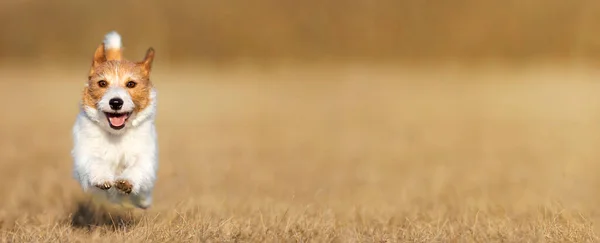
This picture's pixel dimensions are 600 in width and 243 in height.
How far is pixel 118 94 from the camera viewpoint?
195 inches

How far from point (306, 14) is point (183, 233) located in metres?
43.3

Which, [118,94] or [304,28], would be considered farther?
[304,28]

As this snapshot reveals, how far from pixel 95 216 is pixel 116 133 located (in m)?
1.91

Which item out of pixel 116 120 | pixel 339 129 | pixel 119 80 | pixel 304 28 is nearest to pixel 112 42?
pixel 119 80

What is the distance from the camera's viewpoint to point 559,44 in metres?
44.8

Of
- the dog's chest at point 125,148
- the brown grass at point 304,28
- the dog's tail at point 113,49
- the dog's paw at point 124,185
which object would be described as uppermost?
the dog's tail at point 113,49

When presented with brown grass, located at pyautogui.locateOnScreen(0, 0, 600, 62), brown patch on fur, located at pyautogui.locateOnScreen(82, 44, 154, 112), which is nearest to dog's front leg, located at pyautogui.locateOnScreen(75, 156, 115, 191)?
brown patch on fur, located at pyautogui.locateOnScreen(82, 44, 154, 112)

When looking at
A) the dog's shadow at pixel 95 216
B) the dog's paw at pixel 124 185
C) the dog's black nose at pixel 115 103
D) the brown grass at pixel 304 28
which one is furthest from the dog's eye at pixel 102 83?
the brown grass at pixel 304 28

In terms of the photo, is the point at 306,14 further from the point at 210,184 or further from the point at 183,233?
the point at 183,233

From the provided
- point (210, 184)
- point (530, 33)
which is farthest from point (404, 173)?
point (530, 33)

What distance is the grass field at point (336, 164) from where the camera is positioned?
5.95 m

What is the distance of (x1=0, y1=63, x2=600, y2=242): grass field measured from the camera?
595cm

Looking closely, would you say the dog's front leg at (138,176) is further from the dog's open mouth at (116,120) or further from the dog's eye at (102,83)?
the dog's eye at (102,83)

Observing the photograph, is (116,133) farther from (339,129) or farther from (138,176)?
(339,129)
